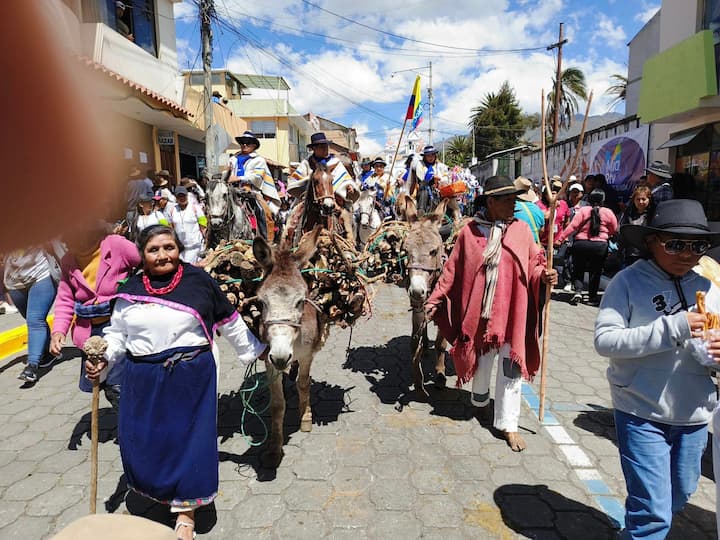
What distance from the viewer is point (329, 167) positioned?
22.4ft

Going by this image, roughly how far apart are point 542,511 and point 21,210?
3.72 m

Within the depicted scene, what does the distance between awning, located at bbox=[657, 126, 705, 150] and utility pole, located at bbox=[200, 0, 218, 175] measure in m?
12.9

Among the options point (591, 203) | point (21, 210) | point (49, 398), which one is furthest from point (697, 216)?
point (591, 203)

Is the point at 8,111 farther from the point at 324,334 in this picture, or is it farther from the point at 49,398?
the point at 49,398

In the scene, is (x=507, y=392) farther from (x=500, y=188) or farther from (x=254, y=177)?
(x=254, y=177)

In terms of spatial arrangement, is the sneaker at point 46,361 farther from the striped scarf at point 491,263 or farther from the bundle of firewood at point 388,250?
the striped scarf at point 491,263

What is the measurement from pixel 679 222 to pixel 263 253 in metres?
2.73

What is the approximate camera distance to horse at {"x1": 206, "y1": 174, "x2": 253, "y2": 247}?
8531 mm

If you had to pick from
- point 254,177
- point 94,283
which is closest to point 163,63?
point 254,177

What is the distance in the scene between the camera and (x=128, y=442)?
9.43 feet

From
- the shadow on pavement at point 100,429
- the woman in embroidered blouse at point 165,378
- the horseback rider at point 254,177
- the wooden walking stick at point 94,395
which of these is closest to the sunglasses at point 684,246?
the woman in embroidered blouse at point 165,378

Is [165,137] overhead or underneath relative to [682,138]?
overhead

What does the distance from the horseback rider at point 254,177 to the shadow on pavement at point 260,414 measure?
4405 millimetres

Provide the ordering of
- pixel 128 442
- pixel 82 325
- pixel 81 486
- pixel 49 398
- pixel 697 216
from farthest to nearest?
1. pixel 49 398
2. pixel 82 325
3. pixel 81 486
4. pixel 128 442
5. pixel 697 216
